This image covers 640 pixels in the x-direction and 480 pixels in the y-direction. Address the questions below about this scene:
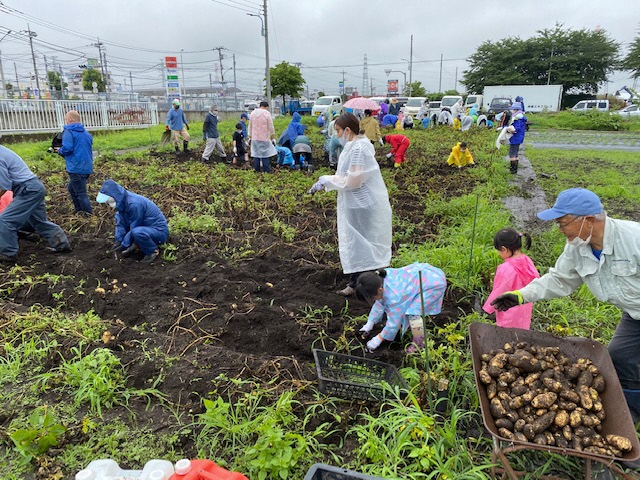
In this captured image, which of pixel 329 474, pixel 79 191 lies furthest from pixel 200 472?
pixel 79 191

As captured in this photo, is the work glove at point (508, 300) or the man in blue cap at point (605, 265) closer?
the man in blue cap at point (605, 265)

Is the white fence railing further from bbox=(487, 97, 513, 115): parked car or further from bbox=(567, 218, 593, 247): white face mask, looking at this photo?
bbox=(487, 97, 513, 115): parked car

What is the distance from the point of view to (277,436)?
2.18 metres

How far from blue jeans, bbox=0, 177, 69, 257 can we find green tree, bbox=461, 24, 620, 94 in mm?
45416

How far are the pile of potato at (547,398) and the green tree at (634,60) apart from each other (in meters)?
38.8

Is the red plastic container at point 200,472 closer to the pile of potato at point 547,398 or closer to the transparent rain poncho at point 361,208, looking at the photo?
the pile of potato at point 547,398

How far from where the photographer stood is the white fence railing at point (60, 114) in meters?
15.2

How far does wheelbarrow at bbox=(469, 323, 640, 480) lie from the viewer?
1808 mm

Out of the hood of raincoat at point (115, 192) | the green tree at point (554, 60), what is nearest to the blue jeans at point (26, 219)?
the hood of raincoat at point (115, 192)

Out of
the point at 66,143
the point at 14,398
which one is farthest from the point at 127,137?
the point at 14,398

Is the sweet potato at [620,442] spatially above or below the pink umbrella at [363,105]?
below

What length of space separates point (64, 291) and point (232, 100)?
31400 millimetres

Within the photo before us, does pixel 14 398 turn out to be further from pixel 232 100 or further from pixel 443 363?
pixel 232 100

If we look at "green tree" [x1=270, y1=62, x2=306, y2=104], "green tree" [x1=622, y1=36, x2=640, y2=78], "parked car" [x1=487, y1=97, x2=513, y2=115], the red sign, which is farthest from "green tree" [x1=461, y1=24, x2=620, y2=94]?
the red sign
